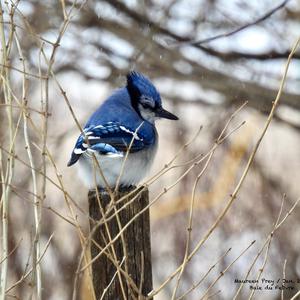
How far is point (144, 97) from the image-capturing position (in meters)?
4.81

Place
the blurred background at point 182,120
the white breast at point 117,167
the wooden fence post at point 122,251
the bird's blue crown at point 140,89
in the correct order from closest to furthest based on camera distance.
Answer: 1. the wooden fence post at point 122,251
2. the white breast at point 117,167
3. the bird's blue crown at point 140,89
4. the blurred background at point 182,120

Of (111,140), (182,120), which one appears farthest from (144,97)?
(182,120)

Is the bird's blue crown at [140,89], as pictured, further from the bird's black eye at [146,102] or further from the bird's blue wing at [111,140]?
the bird's blue wing at [111,140]

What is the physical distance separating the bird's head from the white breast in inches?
11.9

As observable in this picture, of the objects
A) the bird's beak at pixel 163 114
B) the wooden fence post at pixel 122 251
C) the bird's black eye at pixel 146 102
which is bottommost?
the wooden fence post at pixel 122 251

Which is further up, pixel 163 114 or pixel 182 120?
pixel 182 120

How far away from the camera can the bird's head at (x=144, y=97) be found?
4.78 metres

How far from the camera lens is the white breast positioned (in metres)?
4.28

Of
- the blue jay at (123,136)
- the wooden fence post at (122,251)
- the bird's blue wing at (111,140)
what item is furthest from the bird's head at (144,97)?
the wooden fence post at (122,251)

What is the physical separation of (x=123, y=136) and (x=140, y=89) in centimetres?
52

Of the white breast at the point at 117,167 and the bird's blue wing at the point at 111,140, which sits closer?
the bird's blue wing at the point at 111,140

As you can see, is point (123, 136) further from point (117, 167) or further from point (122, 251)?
point (122, 251)

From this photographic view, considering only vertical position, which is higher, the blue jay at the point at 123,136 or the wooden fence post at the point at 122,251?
the blue jay at the point at 123,136

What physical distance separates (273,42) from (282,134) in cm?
332
